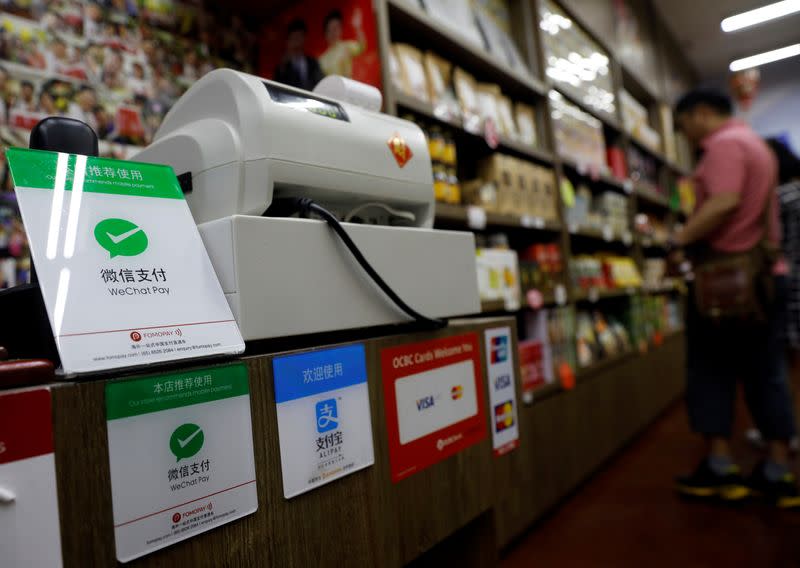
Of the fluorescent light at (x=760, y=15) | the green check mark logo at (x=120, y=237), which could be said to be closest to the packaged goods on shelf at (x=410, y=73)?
the green check mark logo at (x=120, y=237)

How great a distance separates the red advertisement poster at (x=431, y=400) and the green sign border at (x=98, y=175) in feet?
1.24

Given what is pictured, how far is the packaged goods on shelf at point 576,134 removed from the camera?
8.87 ft

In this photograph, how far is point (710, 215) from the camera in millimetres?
2305

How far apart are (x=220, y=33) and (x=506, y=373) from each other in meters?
1.33

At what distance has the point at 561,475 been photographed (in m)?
2.30

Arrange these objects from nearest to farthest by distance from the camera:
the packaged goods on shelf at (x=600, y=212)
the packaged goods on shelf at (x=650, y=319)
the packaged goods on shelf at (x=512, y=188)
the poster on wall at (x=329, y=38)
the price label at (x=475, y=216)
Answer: the poster on wall at (x=329, y=38), the price label at (x=475, y=216), the packaged goods on shelf at (x=512, y=188), the packaged goods on shelf at (x=600, y=212), the packaged goods on shelf at (x=650, y=319)

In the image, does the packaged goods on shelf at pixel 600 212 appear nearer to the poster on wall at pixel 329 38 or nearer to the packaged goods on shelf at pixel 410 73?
the packaged goods on shelf at pixel 410 73

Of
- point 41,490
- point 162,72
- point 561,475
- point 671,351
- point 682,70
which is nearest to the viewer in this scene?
point 41,490

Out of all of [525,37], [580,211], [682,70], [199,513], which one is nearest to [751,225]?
[580,211]

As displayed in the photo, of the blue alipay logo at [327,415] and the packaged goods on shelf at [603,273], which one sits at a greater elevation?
the packaged goods on shelf at [603,273]

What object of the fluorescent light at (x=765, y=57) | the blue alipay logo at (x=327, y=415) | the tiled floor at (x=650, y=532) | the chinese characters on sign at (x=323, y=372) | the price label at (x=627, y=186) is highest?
the fluorescent light at (x=765, y=57)

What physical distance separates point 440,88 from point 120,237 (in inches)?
60.2

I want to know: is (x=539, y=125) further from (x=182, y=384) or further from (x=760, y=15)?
(x=760, y=15)

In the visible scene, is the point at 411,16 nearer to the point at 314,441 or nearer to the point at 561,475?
the point at 314,441
